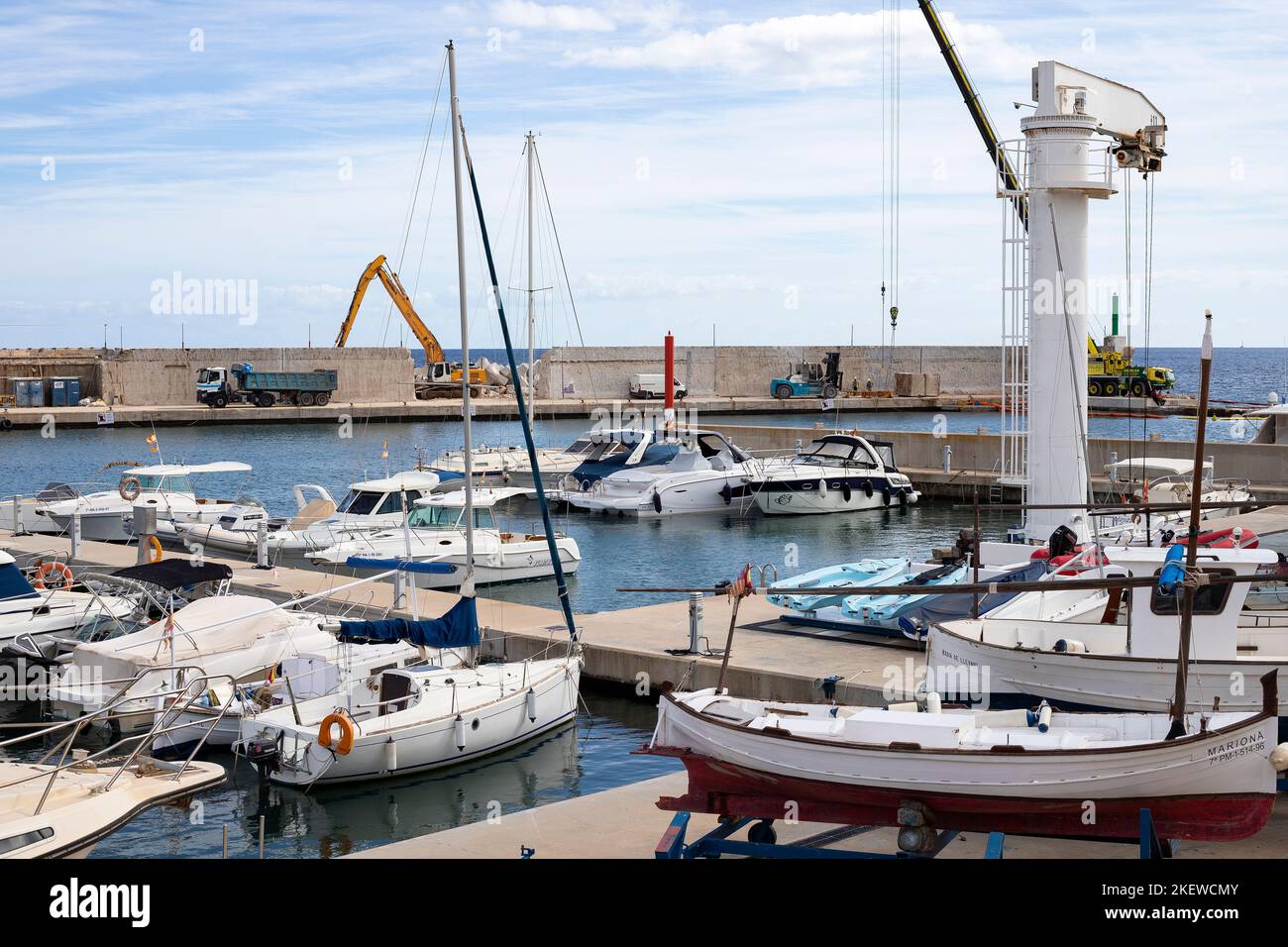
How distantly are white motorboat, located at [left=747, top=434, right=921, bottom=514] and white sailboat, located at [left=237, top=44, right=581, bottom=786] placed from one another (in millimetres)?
24938

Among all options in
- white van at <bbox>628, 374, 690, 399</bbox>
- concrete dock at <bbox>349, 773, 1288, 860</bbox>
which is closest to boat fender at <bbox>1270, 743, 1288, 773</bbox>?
concrete dock at <bbox>349, 773, 1288, 860</bbox>

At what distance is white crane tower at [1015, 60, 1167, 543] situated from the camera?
75.2ft

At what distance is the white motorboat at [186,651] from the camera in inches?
706

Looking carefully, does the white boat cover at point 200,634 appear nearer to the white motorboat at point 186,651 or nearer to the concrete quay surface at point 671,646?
the white motorboat at point 186,651

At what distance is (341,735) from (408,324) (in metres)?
85.2

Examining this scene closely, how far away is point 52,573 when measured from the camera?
24516 millimetres

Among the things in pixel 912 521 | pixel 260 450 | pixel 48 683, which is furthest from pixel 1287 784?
pixel 260 450

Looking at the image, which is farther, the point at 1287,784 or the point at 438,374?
the point at 438,374

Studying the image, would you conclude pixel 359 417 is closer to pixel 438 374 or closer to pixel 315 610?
pixel 438 374

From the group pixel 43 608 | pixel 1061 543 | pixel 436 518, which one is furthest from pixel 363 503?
pixel 1061 543

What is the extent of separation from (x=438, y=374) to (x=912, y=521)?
62211 millimetres

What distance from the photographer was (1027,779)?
10820mm

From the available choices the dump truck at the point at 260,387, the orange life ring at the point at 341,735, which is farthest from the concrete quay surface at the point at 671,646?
the dump truck at the point at 260,387
